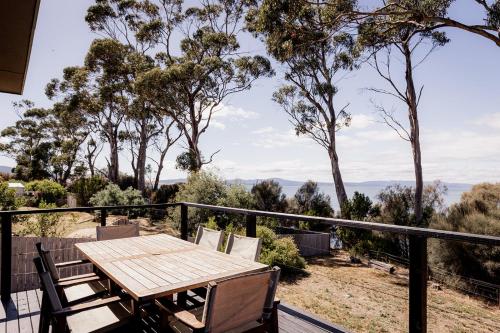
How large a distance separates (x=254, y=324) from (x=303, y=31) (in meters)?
9.64

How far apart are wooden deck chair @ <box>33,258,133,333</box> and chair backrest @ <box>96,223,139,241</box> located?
1.13m

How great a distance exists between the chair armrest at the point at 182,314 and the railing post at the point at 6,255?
235cm

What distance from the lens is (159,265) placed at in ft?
7.83

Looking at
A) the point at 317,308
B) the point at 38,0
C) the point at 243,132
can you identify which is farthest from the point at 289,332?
the point at 243,132

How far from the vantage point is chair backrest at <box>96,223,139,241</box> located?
350 cm

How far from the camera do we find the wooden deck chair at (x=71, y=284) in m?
2.19

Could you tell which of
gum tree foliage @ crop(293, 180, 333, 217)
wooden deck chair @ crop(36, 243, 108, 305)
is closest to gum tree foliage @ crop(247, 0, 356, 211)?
gum tree foliage @ crop(293, 180, 333, 217)

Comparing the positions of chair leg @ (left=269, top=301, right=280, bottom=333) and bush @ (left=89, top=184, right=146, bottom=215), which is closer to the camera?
chair leg @ (left=269, top=301, right=280, bottom=333)

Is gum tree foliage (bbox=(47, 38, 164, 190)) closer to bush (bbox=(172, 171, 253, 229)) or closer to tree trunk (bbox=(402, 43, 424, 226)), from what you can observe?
bush (bbox=(172, 171, 253, 229))

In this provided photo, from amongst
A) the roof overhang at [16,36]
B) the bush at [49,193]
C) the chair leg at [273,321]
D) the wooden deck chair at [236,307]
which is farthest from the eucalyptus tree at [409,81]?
the bush at [49,193]

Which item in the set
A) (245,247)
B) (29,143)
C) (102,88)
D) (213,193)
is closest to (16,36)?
(245,247)

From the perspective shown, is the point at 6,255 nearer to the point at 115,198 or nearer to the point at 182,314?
the point at 182,314

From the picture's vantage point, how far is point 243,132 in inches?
1271

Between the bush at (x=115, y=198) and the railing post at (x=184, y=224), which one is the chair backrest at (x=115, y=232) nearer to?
the railing post at (x=184, y=224)
